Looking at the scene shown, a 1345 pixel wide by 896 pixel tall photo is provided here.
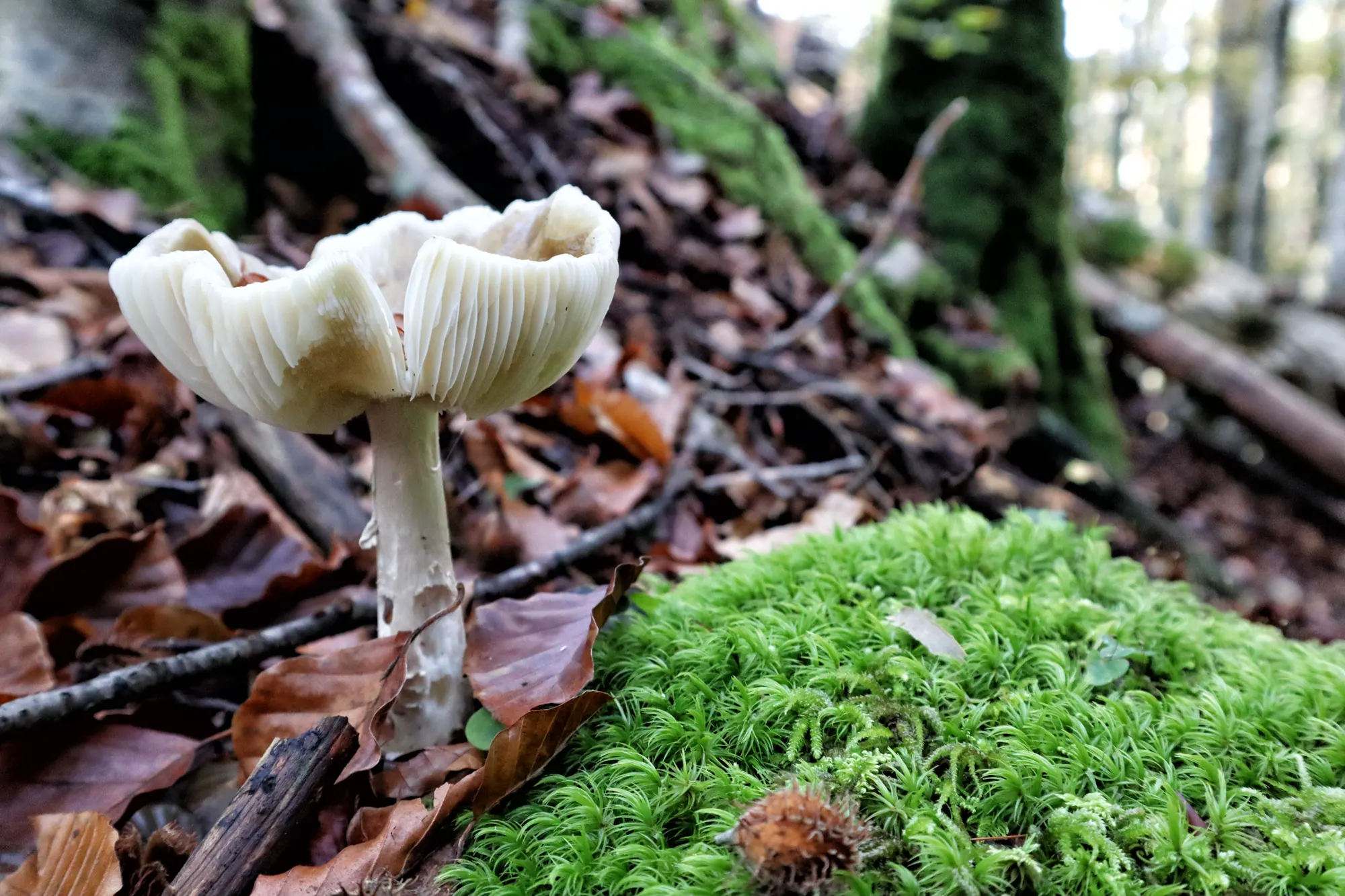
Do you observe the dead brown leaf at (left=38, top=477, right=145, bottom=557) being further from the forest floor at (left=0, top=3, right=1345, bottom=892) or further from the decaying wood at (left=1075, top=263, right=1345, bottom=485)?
the decaying wood at (left=1075, top=263, right=1345, bottom=485)

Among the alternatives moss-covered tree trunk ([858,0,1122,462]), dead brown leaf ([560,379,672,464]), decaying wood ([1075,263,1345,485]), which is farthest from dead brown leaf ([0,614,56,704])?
decaying wood ([1075,263,1345,485])

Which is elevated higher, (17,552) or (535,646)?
(17,552)

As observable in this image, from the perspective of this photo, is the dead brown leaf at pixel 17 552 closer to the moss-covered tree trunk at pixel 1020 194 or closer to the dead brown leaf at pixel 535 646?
the dead brown leaf at pixel 535 646

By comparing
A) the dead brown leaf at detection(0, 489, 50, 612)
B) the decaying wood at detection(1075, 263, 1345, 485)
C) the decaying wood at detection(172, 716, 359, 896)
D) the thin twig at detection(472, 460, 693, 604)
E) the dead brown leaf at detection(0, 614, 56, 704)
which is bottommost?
the decaying wood at detection(1075, 263, 1345, 485)

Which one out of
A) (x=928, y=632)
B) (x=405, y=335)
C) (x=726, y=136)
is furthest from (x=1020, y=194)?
(x=405, y=335)

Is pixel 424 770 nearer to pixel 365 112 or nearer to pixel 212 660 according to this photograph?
pixel 212 660

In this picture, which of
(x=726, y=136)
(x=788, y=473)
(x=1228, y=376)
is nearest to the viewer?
(x=788, y=473)

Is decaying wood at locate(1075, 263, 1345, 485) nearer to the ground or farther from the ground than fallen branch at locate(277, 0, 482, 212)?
nearer to the ground
